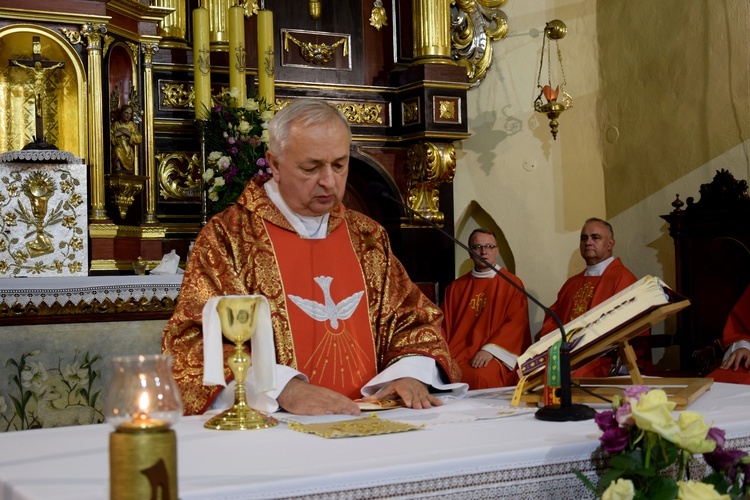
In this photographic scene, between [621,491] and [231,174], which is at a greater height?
[231,174]

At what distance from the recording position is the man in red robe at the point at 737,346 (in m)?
5.95

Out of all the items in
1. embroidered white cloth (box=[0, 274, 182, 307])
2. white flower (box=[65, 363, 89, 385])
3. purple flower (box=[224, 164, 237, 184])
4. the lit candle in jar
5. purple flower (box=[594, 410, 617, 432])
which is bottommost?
white flower (box=[65, 363, 89, 385])

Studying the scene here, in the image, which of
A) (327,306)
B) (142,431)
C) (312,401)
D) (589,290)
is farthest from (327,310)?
(589,290)

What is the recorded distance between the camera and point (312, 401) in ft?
9.20

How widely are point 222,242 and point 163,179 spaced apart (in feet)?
12.3

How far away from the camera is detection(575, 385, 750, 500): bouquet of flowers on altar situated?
1986 mm

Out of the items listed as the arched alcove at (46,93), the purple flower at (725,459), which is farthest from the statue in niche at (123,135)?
the purple flower at (725,459)

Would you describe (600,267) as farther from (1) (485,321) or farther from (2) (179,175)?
(2) (179,175)

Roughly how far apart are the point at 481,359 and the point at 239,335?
4.56 metres

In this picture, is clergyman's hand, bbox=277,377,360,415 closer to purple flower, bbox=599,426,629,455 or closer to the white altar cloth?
the white altar cloth

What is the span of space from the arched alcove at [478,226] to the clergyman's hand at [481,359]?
1.64 meters

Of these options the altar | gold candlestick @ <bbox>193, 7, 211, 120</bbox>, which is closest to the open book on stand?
the altar

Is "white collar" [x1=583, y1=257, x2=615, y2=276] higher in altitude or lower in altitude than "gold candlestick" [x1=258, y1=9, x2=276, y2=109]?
lower

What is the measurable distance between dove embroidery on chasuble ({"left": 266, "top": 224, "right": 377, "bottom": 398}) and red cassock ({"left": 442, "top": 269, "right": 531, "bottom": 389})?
3.50 meters
